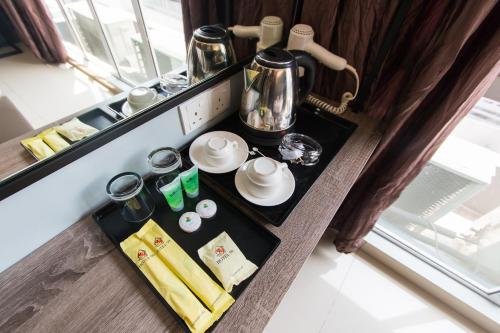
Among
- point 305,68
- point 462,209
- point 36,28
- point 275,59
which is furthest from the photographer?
point 462,209

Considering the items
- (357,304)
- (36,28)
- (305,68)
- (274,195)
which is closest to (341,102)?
(305,68)

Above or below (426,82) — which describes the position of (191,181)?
below

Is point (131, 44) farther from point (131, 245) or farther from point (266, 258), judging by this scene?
point (266, 258)

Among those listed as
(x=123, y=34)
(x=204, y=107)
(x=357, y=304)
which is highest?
(x=123, y=34)

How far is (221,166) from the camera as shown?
2.09ft

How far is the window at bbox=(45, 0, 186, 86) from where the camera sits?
1.38ft

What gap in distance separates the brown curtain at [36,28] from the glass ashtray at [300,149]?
55 cm

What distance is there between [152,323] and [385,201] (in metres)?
0.88

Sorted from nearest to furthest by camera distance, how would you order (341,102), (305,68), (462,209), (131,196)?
1. (131,196)
2. (305,68)
3. (341,102)
4. (462,209)

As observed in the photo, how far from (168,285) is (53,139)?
1.11ft

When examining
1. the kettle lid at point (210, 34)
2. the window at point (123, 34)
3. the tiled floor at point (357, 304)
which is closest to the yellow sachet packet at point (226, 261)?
the window at point (123, 34)

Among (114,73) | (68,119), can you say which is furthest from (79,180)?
(114,73)

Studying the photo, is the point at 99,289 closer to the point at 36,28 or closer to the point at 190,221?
the point at 190,221

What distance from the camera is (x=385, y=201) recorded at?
91 cm
